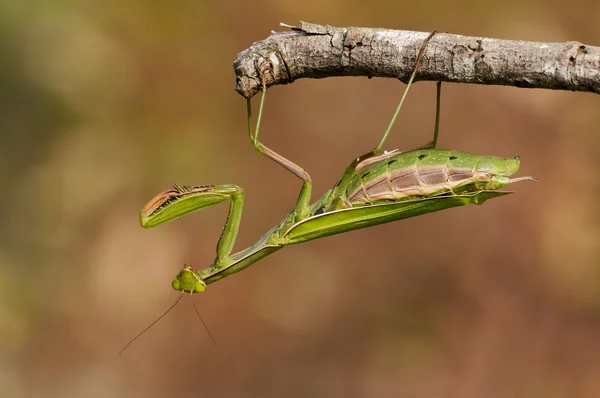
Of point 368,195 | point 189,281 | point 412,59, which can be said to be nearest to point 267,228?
point 189,281

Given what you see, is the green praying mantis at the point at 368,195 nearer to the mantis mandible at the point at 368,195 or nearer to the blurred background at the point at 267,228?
the mantis mandible at the point at 368,195

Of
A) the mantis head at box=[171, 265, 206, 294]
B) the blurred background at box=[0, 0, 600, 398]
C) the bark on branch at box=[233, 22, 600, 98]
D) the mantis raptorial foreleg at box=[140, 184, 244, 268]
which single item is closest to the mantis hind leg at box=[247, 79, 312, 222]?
the mantis raptorial foreleg at box=[140, 184, 244, 268]

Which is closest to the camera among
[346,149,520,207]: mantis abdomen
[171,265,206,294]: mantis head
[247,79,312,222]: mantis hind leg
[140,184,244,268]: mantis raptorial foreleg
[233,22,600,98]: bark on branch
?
[233,22,600,98]: bark on branch

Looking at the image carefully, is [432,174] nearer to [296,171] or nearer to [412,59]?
[412,59]

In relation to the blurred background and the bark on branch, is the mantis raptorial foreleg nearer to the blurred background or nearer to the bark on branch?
the bark on branch

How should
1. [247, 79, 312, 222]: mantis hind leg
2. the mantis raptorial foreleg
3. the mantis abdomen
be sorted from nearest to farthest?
1. the mantis abdomen
2. the mantis raptorial foreleg
3. [247, 79, 312, 222]: mantis hind leg

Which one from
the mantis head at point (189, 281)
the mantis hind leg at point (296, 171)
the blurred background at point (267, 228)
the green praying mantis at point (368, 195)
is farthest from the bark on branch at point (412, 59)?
the blurred background at point (267, 228)

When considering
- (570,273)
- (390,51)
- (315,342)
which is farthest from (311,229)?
(570,273)
